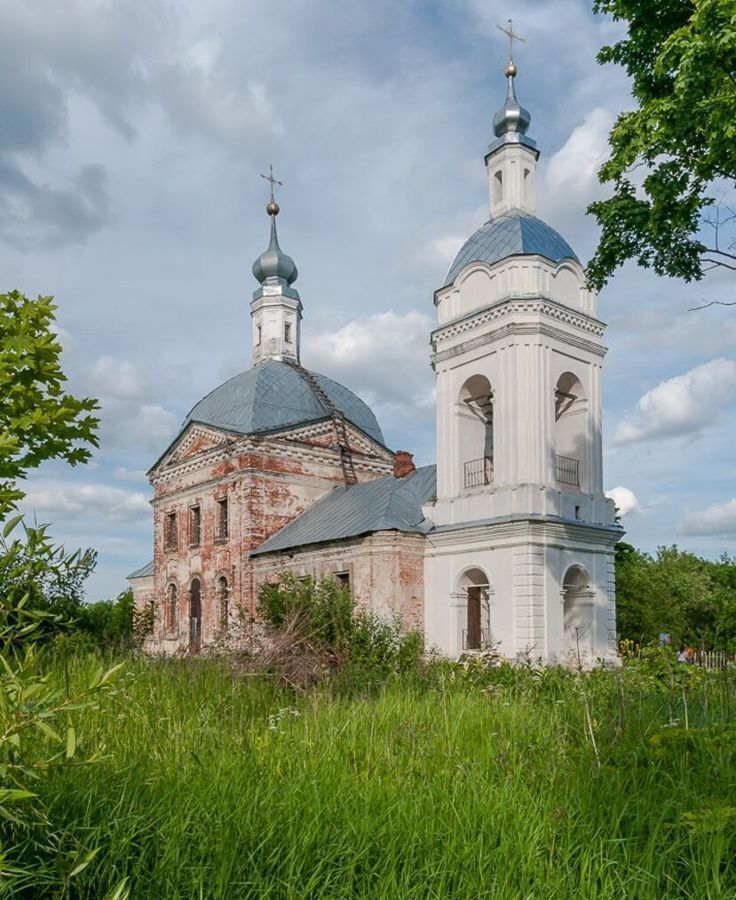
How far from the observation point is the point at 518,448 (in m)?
19.2

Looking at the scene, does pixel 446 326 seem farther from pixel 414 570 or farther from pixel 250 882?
pixel 250 882

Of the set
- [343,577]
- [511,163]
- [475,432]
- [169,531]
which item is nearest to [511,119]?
[511,163]

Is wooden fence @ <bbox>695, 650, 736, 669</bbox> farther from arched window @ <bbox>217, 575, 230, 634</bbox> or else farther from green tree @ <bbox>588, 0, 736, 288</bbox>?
arched window @ <bbox>217, 575, 230, 634</bbox>

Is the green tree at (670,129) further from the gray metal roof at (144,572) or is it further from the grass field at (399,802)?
the gray metal roof at (144,572)

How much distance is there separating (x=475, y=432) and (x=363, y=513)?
3.60 m

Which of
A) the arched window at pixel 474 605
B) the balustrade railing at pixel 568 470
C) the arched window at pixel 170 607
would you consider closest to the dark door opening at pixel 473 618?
the arched window at pixel 474 605

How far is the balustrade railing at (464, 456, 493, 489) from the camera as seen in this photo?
2078 cm

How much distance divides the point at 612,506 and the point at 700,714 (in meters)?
15.1

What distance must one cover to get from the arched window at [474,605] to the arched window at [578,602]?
178 cm

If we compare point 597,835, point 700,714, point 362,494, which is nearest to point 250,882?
point 597,835

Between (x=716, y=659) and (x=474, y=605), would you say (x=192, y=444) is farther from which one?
(x=716, y=659)

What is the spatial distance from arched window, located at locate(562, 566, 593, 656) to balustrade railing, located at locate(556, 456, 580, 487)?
6.41 ft

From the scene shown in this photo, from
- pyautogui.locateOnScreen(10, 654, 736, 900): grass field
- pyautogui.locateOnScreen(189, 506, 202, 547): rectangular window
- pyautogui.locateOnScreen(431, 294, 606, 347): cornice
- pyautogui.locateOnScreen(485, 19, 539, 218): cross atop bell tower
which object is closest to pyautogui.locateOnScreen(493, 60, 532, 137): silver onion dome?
pyautogui.locateOnScreen(485, 19, 539, 218): cross atop bell tower

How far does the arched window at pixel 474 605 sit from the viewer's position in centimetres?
2030
